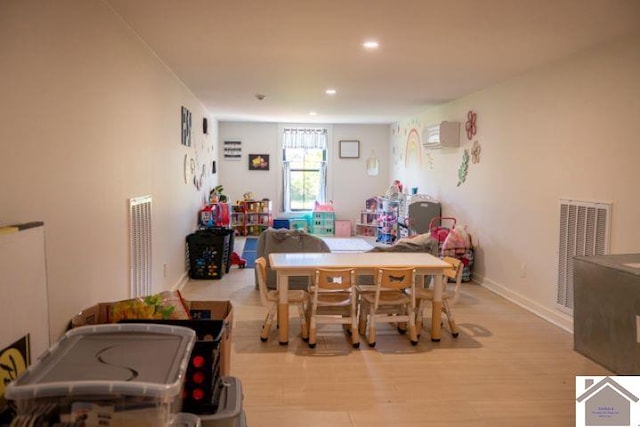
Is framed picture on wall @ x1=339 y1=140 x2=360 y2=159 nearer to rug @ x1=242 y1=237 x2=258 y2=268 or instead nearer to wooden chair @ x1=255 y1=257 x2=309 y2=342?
rug @ x1=242 y1=237 x2=258 y2=268

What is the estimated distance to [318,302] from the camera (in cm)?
399

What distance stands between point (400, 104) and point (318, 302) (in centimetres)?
474

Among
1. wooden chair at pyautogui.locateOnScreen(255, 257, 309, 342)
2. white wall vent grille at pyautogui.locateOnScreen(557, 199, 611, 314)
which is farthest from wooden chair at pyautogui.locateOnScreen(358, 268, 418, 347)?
white wall vent grille at pyautogui.locateOnScreen(557, 199, 611, 314)

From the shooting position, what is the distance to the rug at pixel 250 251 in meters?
7.75

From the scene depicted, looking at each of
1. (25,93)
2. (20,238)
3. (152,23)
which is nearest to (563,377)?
(20,238)

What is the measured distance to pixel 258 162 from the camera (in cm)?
1131

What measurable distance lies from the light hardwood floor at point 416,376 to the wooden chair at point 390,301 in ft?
0.51

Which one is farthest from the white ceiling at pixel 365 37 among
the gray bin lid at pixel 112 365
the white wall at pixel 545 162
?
the gray bin lid at pixel 112 365

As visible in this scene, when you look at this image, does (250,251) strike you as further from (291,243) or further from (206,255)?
(291,243)

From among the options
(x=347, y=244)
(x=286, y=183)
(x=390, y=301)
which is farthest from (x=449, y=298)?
(x=286, y=183)

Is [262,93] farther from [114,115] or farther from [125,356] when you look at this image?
[125,356]

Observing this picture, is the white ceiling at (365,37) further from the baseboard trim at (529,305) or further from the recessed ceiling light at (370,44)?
the baseboard trim at (529,305)

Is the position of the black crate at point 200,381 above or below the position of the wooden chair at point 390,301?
above

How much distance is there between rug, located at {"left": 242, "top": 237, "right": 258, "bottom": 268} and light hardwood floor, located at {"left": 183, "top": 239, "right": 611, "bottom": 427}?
9.55 ft
